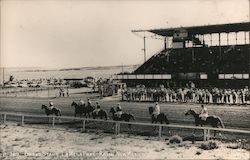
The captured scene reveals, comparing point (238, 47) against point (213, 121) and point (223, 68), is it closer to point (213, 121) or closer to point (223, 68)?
point (223, 68)

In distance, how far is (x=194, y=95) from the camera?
26984 mm

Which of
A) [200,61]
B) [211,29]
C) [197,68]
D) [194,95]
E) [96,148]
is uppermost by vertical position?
[211,29]

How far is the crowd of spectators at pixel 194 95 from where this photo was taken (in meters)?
25.4

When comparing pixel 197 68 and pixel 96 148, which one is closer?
pixel 96 148

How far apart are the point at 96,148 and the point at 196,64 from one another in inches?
1024

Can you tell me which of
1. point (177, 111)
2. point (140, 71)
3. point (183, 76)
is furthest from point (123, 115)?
point (140, 71)

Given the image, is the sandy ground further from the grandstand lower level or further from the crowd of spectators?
the grandstand lower level

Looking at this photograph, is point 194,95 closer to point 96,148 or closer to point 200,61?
point 200,61

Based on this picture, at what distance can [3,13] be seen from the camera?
16.5m

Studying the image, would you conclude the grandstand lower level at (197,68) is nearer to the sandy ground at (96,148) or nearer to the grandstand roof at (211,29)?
the grandstand roof at (211,29)

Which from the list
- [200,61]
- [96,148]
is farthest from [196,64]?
[96,148]

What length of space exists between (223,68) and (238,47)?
224 inches

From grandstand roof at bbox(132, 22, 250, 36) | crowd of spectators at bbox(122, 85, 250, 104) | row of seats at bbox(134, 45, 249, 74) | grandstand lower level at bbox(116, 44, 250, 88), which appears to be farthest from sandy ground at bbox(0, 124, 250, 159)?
grandstand roof at bbox(132, 22, 250, 36)

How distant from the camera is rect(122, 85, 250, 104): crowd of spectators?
2541cm
